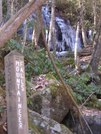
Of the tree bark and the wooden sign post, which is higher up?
the tree bark

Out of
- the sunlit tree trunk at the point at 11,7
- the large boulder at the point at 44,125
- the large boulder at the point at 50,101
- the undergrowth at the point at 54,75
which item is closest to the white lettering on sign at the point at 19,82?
the large boulder at the point at 44,125

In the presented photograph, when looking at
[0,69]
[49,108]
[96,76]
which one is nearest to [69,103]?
[49,108]

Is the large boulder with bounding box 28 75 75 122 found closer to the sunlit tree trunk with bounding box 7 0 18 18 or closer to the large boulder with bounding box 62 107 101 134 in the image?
the large boulder with bounding box 62 107 101 134

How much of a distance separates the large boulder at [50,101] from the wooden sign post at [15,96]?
2.68 metres

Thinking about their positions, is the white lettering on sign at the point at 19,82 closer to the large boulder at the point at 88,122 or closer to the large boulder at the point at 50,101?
the large boulder at the point at 50,101

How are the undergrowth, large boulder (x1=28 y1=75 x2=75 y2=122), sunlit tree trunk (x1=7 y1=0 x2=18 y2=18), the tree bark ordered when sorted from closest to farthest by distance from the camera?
the tree bark, large boulder (x1=28 y1=75 x2=75 y2=122), the undergrowth, sunlit tree trunk (x1=7 y1=0 x2=18 y2=18)

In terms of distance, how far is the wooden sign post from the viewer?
244 centimetres

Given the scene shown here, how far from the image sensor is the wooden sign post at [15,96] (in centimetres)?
244

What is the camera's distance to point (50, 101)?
5.41 metres

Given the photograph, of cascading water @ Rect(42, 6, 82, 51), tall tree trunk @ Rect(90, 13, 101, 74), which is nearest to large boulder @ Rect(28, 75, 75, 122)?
tall tree trunk @ Rect(90, 13, 101, 74)

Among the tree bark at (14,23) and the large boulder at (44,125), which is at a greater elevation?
the tree bark at (14,23)

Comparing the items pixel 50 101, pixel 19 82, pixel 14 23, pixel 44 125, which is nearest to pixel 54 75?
pixel 50 101

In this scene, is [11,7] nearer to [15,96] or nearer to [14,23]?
[14,23]

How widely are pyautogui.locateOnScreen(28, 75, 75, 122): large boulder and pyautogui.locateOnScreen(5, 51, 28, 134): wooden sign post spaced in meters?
2.68
